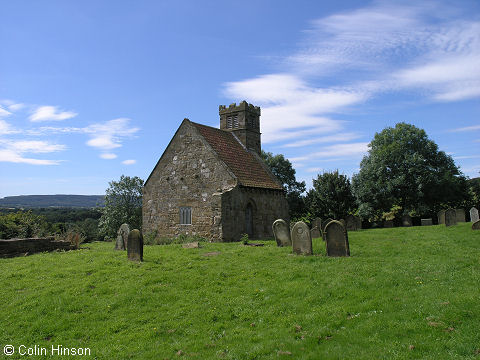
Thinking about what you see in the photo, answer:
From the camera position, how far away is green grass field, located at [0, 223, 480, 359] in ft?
24.0

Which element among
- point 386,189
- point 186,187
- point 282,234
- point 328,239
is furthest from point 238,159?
point 386,189

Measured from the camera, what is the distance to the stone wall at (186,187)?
2406 centimetres

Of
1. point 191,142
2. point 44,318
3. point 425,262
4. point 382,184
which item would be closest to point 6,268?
point 44,318

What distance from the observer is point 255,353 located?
7.31m

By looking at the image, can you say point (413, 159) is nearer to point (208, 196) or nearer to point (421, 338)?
point (208, 196)

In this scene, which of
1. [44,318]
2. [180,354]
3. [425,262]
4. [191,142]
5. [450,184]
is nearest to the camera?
[180,354]

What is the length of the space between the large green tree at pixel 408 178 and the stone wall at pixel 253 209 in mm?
15159

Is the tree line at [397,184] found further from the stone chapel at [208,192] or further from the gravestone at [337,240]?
the gravestone at [337,240]

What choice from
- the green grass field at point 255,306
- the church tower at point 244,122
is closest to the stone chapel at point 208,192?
the church tower at point 244,122

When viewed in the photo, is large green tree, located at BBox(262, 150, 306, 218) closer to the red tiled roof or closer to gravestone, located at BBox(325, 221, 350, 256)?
the red tiled roof

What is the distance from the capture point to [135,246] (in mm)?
14852

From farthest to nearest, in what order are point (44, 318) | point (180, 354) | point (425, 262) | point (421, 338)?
point (425, 262), point (44, 318), point (180, 354), point (421, 338)

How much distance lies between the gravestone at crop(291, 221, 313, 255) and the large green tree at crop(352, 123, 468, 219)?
86.9 feet

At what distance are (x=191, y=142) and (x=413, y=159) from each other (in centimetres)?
2457
